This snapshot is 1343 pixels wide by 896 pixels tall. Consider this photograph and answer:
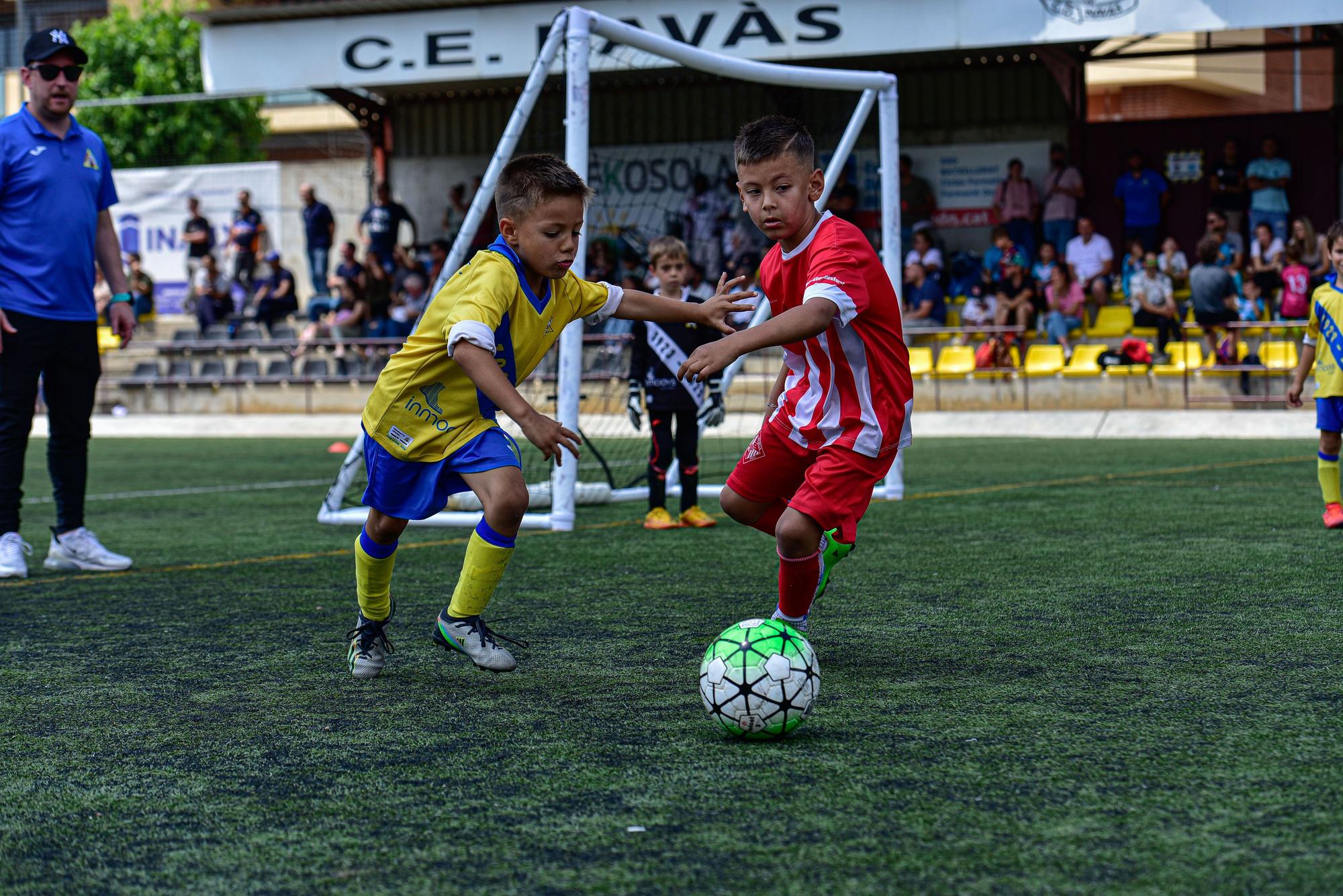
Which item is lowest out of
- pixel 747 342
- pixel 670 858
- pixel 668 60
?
pixel 670 858

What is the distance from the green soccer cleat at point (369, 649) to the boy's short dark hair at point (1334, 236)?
4.77 m

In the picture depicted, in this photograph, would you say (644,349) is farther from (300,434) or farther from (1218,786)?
(300,434)

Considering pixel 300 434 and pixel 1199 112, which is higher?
pixel 1199 112

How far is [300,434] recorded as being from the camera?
17.5 metres

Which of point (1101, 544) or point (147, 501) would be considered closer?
point (1101, 544)

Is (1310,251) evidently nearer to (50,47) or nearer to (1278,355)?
(1278,355)

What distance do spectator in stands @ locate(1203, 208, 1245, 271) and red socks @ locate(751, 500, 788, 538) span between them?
14170 mm

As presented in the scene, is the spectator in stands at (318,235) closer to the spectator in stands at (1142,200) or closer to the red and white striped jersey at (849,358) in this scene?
the spectator in stands at (1142,200)

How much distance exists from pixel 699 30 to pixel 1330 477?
12.8 meters

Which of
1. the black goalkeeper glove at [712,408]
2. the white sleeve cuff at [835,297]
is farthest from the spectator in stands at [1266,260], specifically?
the white sleeve cuff at [835,297]

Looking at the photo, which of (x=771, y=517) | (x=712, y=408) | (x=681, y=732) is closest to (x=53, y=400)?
(x=771, y=517)

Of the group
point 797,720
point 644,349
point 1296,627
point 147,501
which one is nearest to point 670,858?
point 797,720

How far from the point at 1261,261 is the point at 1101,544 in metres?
12.6

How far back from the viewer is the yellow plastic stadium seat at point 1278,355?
1596 centimetres
